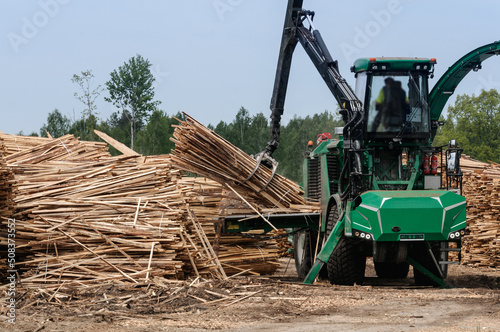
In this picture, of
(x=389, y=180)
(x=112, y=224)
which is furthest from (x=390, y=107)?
(x=112, y=224)

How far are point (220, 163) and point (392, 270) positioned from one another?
14.4 ft

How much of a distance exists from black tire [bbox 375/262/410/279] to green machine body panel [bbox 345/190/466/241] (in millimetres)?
3707

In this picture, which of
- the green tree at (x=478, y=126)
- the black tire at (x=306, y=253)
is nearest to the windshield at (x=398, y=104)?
the black tire at (x=306, y=253)

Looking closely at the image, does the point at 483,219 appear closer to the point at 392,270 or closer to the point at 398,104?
the point at 392,270

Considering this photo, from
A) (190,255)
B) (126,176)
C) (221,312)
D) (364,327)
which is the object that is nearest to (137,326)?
(221,312)

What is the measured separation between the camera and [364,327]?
7949mm

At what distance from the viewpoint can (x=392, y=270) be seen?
48.8ft

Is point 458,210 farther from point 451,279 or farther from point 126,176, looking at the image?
point 126,176

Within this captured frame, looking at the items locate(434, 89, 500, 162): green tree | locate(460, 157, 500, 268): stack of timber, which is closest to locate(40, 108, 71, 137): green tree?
locate(434, 89, 500, 162): green tree

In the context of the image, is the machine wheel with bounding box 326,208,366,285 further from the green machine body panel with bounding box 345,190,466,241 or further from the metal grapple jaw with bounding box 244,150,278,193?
the metal grapple jaw with bounding box 244,150,278,193

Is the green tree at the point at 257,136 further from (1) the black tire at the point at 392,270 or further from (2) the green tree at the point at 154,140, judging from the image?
(1) the black tire at the point at 392,270

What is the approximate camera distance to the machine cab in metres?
12.3

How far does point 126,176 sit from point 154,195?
789mm

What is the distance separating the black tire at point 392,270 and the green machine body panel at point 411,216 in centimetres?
371
